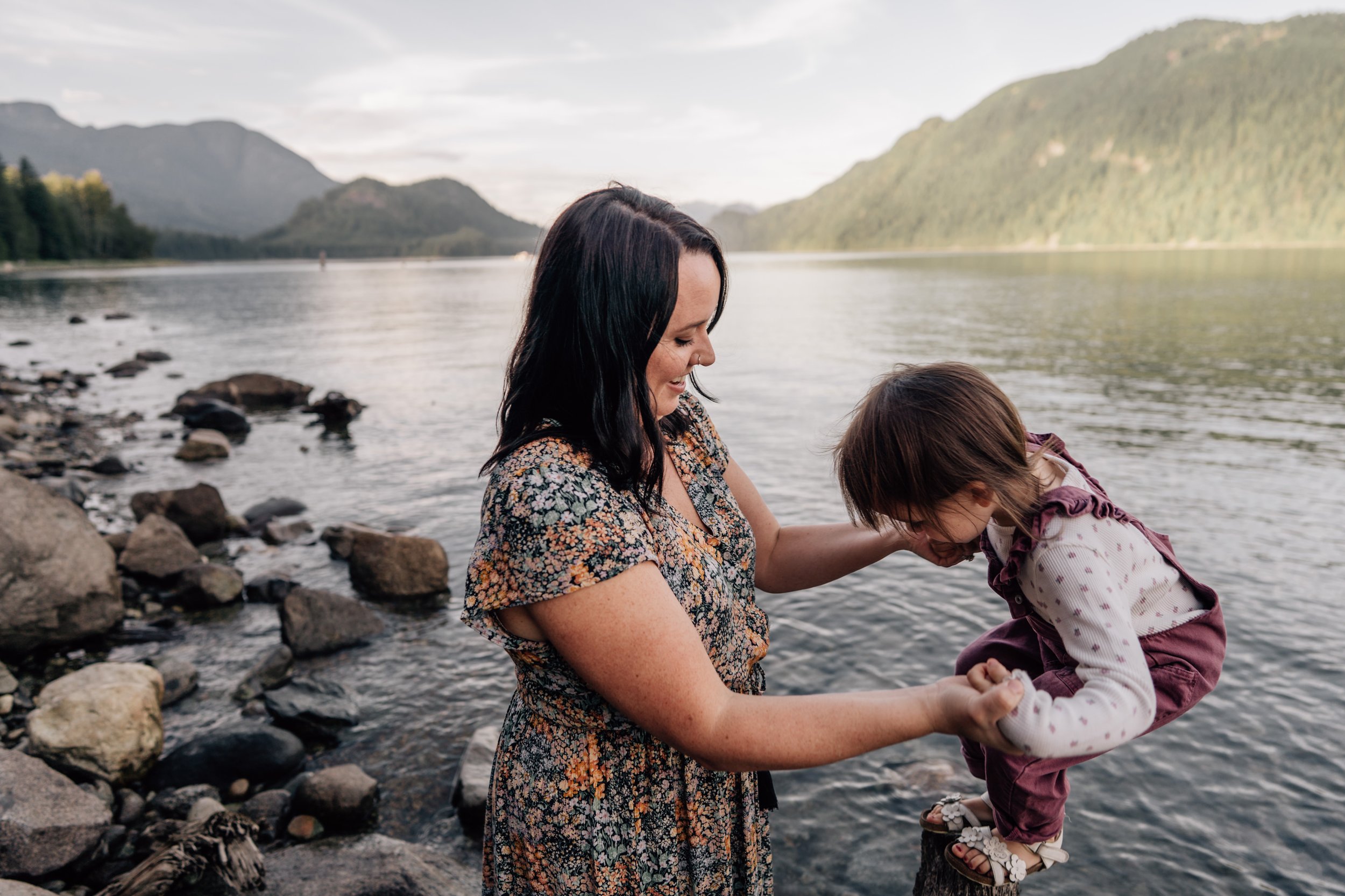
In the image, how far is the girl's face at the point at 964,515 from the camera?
8.64 feet

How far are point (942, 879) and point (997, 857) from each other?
1.04ft

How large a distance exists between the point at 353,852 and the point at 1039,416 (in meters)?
19.8

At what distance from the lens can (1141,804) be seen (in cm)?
648

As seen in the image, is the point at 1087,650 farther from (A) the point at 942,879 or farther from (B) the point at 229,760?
(B) the point at 229,760

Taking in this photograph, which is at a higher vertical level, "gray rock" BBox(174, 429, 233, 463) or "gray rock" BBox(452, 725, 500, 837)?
"gray rock" BBox(174, 429, 233, 463)

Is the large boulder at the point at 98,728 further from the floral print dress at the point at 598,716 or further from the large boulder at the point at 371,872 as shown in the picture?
Answer: the floral print dress at the point at 598,716

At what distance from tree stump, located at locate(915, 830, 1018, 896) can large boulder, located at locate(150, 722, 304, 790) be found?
220 inches

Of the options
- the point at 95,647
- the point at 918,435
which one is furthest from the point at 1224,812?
the point at 95,647

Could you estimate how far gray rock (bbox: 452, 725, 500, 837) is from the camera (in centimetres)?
612

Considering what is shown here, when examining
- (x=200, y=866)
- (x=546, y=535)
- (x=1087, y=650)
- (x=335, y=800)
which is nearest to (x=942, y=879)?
(x=1087, y=650)

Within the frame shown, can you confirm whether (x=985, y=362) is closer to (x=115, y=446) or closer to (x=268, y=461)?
(x=268, y=461)

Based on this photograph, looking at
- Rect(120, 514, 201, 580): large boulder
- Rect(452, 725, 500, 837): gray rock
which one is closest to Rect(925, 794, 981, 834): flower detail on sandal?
Rect(452, 725, 500, 837): gray rock

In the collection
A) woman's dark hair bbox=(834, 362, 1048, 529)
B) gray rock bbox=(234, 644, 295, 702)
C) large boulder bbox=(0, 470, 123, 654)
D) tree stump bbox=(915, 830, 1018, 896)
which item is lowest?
gray rock bbox=(234, 644, 295, 702)

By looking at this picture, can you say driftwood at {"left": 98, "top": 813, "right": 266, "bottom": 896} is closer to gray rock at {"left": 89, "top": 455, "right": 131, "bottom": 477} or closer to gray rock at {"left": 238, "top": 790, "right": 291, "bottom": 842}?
gray rock at {"left": 238, "top": 790, "right": 291, "bottom": 842}
